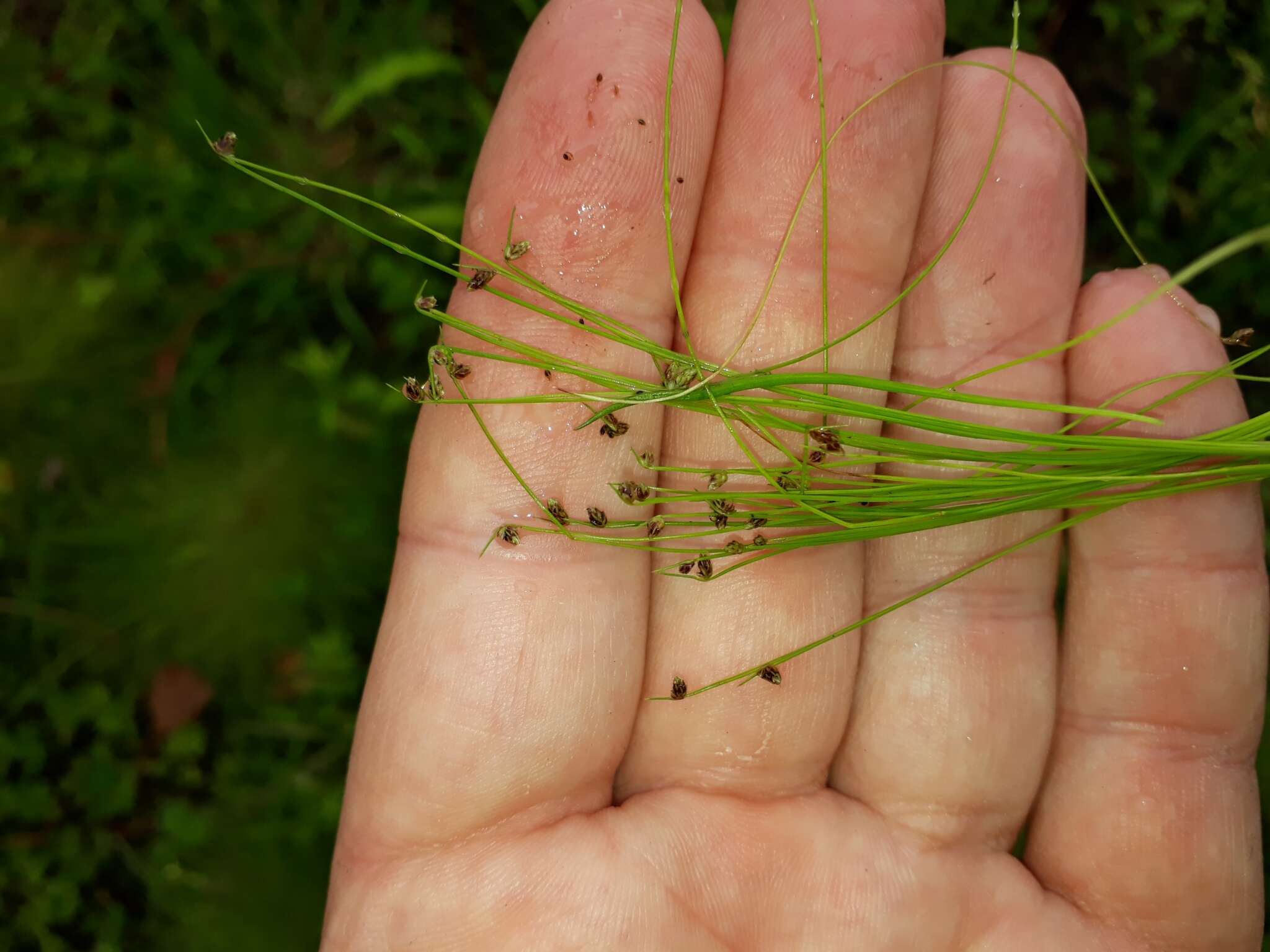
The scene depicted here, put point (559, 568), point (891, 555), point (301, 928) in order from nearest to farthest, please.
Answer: point (559, 568)
point (891, 555)
point (301, 928)

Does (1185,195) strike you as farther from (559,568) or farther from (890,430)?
(559,568)

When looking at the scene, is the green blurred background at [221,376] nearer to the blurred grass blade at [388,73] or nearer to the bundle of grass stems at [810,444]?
the blurred grass blade at [388,73]

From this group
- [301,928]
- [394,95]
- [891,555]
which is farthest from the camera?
[394,95]

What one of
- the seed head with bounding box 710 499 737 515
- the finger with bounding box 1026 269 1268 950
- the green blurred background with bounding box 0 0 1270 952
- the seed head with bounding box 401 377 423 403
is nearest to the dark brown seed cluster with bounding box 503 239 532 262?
the seed head with bounding box 401 377 423 403

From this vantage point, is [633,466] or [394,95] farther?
[394,95]

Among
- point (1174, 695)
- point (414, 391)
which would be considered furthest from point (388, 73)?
point (1174, 695)

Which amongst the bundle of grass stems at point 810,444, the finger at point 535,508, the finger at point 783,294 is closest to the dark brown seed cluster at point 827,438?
the bundle of grass stems at point 810,444

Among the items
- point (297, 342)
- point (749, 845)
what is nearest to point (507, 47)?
point (297, 342)
